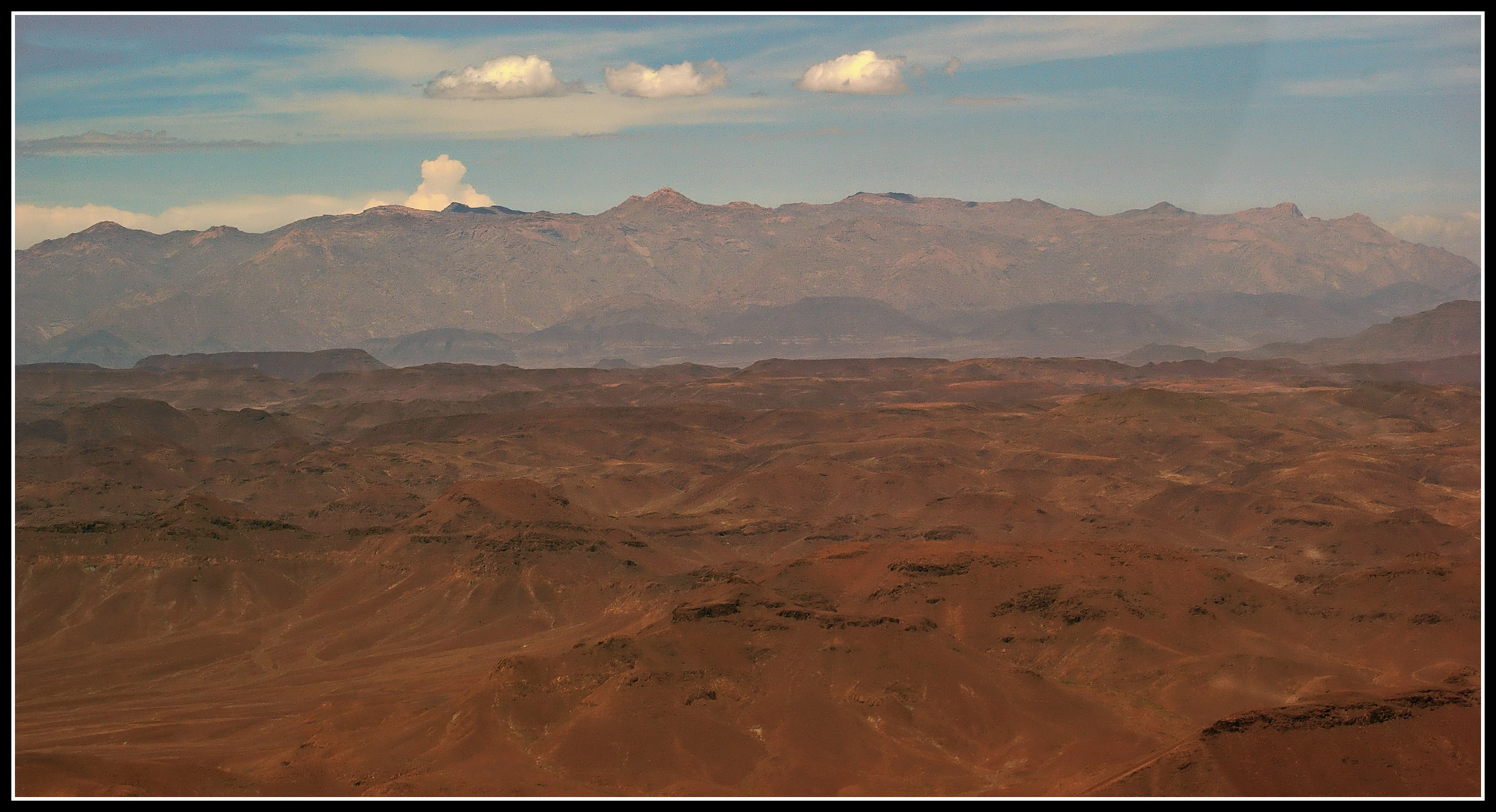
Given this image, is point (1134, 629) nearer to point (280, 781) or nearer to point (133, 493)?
point (280, 781)

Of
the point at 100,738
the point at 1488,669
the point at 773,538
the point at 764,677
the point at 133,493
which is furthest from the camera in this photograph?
the point at 133,493

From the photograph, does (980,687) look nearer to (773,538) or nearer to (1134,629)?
(1134,629)

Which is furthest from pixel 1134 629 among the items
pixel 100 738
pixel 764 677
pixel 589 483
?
pixel 589 483

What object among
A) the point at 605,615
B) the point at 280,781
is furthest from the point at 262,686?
the point at 280,781

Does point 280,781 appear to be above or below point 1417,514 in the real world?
above
